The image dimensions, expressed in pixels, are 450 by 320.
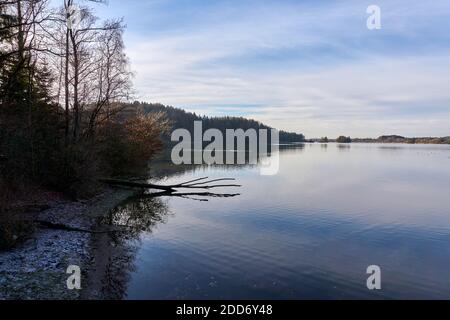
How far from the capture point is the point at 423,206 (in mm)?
22797

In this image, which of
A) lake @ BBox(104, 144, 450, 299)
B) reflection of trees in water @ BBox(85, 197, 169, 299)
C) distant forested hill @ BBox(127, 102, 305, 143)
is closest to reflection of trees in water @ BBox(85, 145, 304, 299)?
reflection of trees in water @ BBox(85, 197, 169, 299)

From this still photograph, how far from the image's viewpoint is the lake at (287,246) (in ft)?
34.1

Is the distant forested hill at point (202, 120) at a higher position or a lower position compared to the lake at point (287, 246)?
higher

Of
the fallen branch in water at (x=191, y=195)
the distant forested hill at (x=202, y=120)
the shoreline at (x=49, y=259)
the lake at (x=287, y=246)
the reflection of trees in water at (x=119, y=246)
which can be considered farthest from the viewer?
the distant forested hill at (x=202, y=120)

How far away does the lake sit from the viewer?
1038 cm

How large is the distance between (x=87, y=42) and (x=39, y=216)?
44.7ft

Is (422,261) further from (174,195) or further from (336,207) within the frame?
(174,195)

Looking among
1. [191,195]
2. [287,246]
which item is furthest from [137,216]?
[287,246]

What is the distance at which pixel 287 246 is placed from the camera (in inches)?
562

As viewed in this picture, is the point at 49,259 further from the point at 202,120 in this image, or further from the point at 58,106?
the point at 202,120

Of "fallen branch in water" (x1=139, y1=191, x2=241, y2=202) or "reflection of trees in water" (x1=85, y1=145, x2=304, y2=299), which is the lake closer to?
"reflection of trees in water" (x1=85, y1=145, x2=304, y2=299)

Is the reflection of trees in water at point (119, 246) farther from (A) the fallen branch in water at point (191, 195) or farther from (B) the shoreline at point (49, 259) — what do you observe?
(A) the fallen branch in water at point (191, 195)

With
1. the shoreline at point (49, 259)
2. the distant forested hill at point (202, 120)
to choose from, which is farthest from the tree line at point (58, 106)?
the distant forested hill at point (202, 120)
